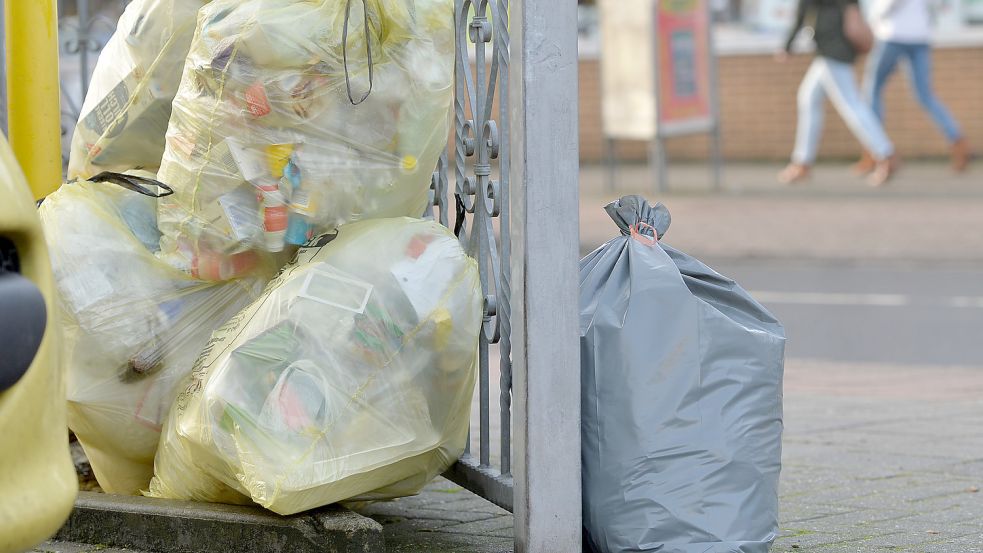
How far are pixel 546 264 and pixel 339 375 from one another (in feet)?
1.52

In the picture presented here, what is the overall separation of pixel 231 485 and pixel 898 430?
8.64 feet

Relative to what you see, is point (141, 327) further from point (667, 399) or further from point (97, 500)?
point (667, 399)

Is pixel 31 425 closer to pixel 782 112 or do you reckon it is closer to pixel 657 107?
pixel 657 107

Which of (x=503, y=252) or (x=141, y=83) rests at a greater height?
(x=141, y=83)

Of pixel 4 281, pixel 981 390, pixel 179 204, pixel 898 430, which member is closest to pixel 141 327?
pixel 179 204

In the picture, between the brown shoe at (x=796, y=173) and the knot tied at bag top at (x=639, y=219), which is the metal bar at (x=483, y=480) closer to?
the knot tied at bag top at (x=639, y=219)

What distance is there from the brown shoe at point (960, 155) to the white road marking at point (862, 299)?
5.85m

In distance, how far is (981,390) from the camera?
5969mm

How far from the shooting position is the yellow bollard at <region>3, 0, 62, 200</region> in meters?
3.93

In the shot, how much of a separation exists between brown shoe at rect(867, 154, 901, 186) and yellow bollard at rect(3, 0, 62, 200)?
420 inches

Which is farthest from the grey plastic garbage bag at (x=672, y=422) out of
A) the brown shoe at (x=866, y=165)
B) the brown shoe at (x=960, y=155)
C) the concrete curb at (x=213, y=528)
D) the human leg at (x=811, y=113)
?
the brown shoe at (x=866, y=165)

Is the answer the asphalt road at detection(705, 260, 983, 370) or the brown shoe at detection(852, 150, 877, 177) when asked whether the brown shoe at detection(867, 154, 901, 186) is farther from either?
the asphalt road at detection(705, 260, 983, 370)

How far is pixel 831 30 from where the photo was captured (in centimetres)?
1338

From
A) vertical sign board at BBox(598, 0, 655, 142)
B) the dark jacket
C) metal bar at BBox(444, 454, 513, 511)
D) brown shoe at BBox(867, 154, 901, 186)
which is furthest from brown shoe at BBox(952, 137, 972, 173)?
metal bar at BBox(444, 454, 513, 511)
